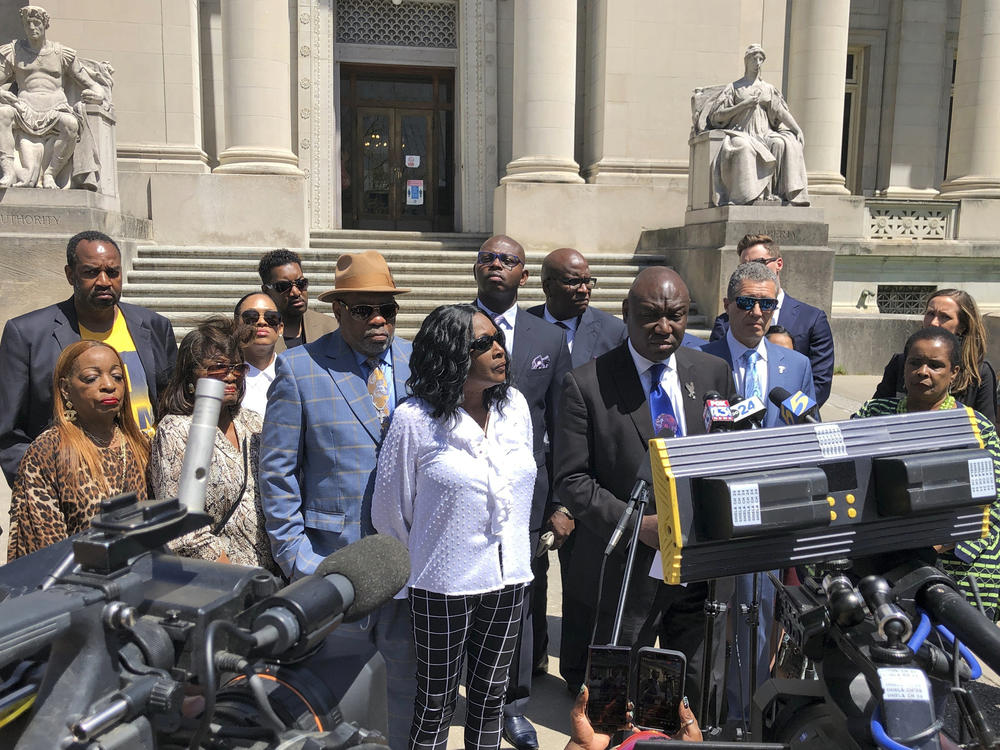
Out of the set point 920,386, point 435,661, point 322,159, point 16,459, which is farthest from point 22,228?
point 920,386

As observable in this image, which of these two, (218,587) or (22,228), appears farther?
(22,228)

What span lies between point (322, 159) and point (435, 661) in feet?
45.9

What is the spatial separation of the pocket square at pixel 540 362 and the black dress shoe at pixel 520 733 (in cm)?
162

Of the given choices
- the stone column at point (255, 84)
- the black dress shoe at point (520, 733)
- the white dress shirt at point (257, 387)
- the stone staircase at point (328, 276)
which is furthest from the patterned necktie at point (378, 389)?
the stone column at point (255, 84)

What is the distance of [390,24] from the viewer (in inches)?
640

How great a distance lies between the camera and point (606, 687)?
2322 mm

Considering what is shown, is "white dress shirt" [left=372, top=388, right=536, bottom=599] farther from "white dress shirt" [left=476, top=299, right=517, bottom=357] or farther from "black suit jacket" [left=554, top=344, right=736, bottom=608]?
"white dress shirt" [left=476, top=299, right=517, bottom=357]

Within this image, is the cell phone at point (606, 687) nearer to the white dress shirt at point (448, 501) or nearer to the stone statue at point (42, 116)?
the white dress shirt at point (448, 501)

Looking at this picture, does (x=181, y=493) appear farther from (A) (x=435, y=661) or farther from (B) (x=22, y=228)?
(B) (x=22, y=228)

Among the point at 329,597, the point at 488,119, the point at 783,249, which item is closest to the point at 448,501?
the point at 329,597

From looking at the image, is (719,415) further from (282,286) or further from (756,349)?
(282,286)

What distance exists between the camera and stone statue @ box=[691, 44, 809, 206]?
11250 millimetres

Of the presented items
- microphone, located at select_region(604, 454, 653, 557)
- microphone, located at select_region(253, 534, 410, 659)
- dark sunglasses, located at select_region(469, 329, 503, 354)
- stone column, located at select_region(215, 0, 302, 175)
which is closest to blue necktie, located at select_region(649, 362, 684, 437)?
microphone, located at select_region(604, 454, 653, 557)

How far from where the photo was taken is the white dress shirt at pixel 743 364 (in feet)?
13.5
